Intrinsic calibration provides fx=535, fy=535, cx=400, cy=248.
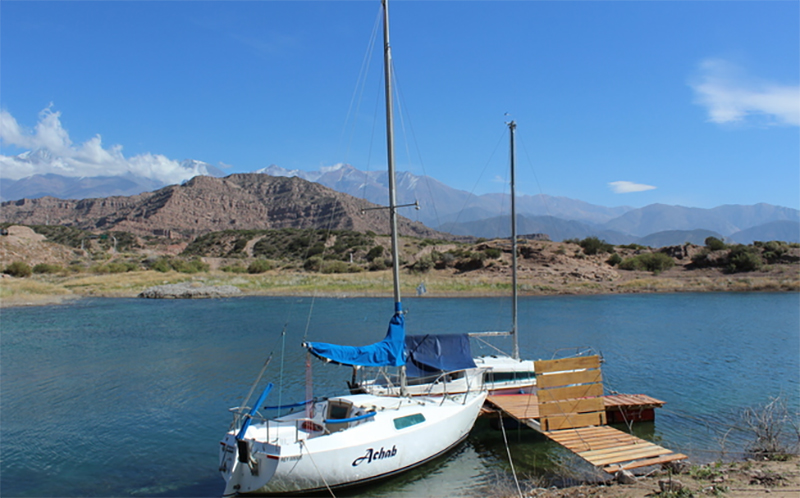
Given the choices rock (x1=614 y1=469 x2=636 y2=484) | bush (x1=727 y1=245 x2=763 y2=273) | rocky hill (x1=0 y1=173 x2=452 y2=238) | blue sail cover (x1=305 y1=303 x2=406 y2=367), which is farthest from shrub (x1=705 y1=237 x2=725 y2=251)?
rocky hill (x1=0 y1=173 x2=452 y2=238)

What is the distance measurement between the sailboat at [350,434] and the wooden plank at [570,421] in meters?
2.14

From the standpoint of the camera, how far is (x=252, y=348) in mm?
28906

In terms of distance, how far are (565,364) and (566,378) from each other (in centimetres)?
36

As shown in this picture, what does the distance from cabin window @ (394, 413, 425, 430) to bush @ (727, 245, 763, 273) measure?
62287 mm

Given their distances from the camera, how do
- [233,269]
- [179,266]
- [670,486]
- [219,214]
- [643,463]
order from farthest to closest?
[219,214] → [233,269] → [179,266] → [643,463] → [670,486]

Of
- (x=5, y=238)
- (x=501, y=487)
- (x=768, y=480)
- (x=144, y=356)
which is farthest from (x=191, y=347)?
(x=5, y=238)

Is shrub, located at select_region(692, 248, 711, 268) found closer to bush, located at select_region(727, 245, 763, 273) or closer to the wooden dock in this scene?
bush, located at select_region(727, 245, 763, 273)

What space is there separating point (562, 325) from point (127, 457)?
27.7 metres

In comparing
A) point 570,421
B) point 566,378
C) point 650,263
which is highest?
point 650,263

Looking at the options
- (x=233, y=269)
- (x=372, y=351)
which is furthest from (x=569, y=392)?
(x=233, y=269)

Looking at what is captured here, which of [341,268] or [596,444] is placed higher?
[341,268]

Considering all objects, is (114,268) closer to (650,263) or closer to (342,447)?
(650,263)

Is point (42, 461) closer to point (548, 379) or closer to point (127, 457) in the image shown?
point (127, 457)

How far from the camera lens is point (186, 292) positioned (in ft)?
182
